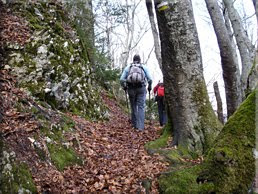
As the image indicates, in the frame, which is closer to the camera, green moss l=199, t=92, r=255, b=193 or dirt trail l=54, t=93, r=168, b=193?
green moss l=199, t=92, r=255, b=193

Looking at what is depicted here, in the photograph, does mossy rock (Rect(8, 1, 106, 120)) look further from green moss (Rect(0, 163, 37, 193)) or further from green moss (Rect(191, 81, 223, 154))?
green moss (Rect(191, 81, 223, 154))

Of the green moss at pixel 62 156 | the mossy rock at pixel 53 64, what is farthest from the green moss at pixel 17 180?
the mossy rock at pixel 53 64

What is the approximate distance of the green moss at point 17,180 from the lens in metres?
3.20

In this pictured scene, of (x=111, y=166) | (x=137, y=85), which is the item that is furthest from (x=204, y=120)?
(x=137, y=85)

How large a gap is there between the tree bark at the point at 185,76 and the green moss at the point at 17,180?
2.45 meters

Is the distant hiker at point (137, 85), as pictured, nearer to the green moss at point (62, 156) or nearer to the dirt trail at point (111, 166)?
the dirt trail at point (111, 166)

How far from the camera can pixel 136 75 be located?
7.64 metres

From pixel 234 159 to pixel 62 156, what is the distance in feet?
8.11

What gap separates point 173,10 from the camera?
499 cm

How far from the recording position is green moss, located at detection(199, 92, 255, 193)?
273 centimetres

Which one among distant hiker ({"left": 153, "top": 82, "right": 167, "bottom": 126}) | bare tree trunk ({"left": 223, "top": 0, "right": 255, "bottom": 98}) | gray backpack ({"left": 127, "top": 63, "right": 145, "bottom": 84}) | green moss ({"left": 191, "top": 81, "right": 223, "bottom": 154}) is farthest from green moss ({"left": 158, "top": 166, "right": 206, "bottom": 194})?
distant hiker ({"left": 153, "top": 82, "right": 167, "bottom": 126})

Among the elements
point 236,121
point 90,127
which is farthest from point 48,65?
point 236,121

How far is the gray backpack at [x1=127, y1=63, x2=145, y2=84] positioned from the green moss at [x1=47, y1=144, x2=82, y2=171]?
134 inches

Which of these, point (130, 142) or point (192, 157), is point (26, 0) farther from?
point (192, 157)
